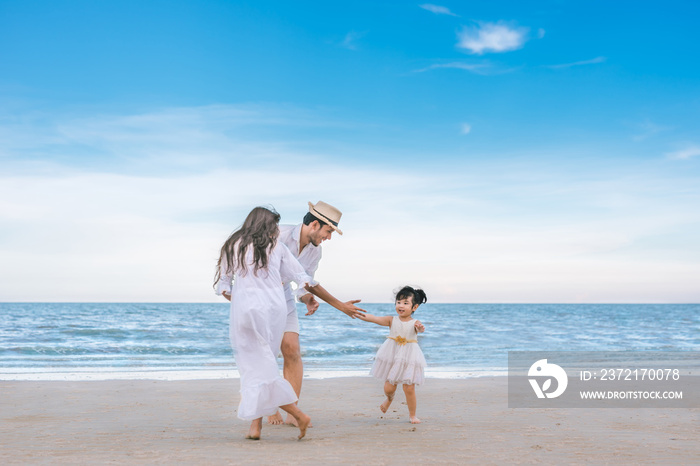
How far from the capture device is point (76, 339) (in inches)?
763

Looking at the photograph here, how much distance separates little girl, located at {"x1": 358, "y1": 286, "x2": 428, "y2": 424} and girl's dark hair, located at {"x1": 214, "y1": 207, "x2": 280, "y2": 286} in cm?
132

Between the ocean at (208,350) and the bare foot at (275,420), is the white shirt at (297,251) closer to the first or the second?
the bare foot at (275,420)

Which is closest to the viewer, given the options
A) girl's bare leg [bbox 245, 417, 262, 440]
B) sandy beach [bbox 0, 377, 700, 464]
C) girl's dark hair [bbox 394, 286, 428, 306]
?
sandy beach [bbox 0, 377, 700, 464]

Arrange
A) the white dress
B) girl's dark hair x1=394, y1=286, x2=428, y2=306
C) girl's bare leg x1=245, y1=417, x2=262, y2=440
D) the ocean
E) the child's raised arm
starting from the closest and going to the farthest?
1. the white dress
2. girl's bare leg x1=245, y1=417, x2=262, y2=440
3. the child's raised arm
4. girl's dark hair x1=394, y1=286, x2=428, y2=306
5. the ocean

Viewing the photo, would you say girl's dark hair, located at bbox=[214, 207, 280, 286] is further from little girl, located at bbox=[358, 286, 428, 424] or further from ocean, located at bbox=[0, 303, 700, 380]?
ocean, located at bbox=[0, 303, 700, 380]

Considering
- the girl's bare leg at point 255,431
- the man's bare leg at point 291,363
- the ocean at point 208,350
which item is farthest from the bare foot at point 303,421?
the ocean at point 208,350

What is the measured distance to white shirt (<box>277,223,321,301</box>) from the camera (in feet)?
17.9

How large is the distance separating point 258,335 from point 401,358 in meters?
1.59

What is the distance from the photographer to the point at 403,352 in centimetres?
565

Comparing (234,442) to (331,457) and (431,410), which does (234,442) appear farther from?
(431,410)

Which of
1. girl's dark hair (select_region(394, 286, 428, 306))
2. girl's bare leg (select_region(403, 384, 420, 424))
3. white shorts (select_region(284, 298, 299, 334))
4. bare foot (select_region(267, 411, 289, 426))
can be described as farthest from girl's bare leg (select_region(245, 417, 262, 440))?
girl's dark hair (select_region(394, 286, 428, 306))

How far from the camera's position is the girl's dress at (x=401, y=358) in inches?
220

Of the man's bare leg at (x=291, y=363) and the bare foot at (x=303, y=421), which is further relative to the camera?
the man's bare leg at (x=291, y=363)

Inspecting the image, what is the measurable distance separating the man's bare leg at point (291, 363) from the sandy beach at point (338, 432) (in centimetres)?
15
